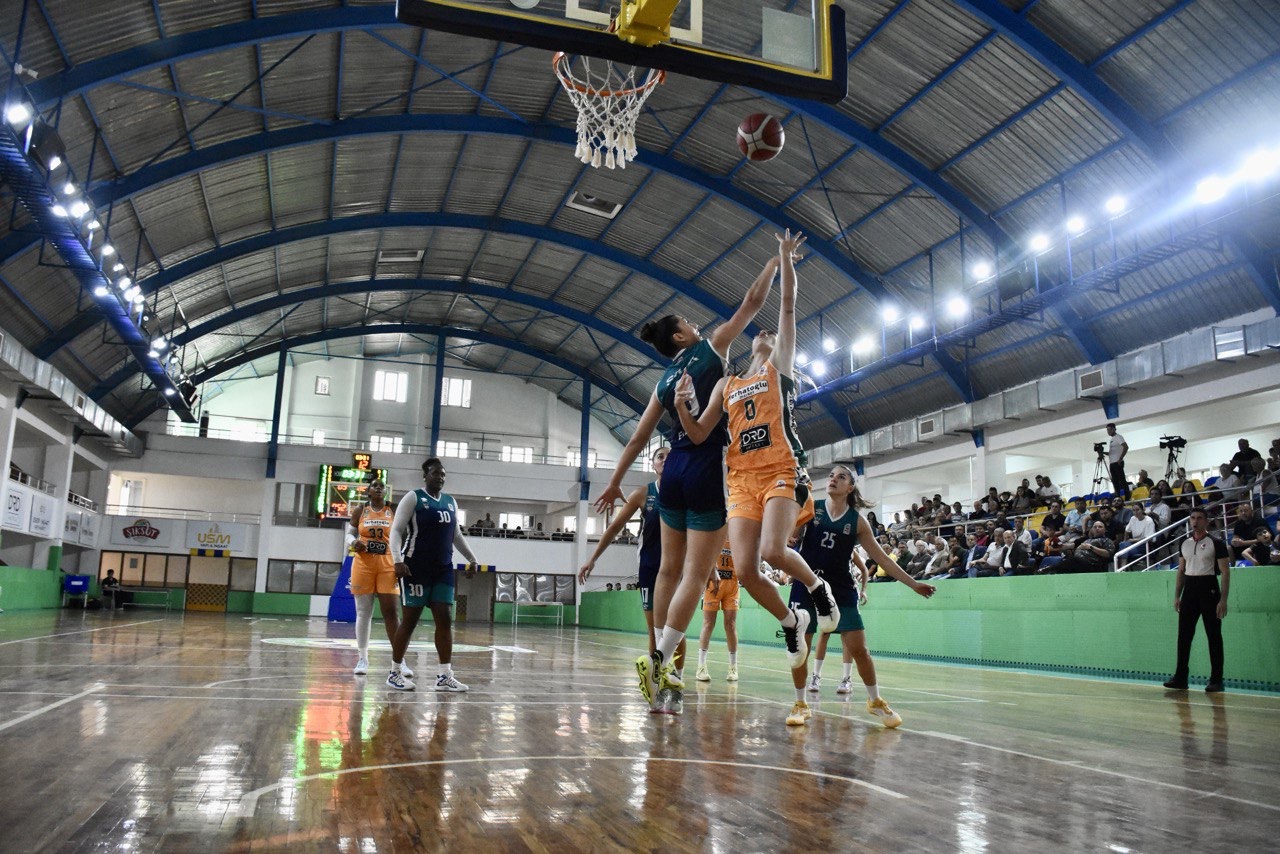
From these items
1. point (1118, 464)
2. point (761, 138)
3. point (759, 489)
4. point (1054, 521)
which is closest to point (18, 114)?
point (761, 138)

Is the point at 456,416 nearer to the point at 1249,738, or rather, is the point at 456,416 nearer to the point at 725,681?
the point at 725,681

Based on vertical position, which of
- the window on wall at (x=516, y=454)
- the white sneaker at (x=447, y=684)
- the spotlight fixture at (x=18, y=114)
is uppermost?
the spotlight fixture at (x=18, y=114)

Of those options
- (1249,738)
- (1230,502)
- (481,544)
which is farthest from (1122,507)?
(481,544)

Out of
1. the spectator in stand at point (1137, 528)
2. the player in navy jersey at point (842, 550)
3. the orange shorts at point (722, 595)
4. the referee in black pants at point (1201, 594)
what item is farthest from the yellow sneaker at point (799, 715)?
the spectator in stand at point (1137, 528)

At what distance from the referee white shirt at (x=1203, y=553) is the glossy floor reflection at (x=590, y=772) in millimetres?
3061

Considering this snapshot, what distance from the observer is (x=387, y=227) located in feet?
88.8

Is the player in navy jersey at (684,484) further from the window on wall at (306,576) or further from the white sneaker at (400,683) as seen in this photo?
the window on wall at (306,576)

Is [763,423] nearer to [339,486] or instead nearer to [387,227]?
[387,227]

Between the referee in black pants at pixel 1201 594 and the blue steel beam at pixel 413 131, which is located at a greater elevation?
the blue steel beam at pixel 413 131

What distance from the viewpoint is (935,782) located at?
3752mm

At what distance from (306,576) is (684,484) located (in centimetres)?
3450

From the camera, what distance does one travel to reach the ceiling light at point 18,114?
14.3 meters

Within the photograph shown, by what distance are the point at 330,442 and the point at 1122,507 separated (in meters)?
32.7

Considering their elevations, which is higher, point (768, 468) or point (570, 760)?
point (768, 468)
